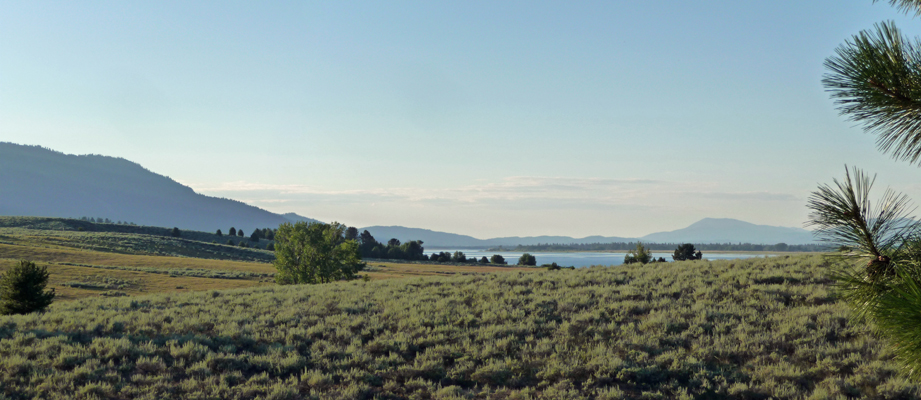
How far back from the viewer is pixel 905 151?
5.21 metres

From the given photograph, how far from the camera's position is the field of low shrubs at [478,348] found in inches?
420

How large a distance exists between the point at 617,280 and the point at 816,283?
271 inches

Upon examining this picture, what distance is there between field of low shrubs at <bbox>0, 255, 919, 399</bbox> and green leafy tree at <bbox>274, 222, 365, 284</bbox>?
1339 inches

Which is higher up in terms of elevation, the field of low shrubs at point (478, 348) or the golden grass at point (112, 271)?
the field of low shrubs at point (478, 348)

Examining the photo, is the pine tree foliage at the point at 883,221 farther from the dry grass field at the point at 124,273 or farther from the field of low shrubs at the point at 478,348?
the dry grass field at the point at 124,273

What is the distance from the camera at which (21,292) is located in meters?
22.6

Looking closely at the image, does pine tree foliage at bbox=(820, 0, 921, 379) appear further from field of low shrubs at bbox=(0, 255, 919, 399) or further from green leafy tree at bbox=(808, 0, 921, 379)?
field of low shrubs at bbox=(0, 255, 919, 399)

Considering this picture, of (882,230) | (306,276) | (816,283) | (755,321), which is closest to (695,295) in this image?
(755,321)

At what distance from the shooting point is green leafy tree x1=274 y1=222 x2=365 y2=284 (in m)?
53.1

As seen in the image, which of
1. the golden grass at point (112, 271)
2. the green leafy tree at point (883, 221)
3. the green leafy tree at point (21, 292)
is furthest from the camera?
the golden grass at point (112, 271)

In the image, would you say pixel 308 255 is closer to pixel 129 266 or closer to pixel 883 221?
pixel 129 266

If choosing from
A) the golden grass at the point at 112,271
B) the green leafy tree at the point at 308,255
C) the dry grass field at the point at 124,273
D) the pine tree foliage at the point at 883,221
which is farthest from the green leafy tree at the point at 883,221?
the green leafy tree at the point at 308,255

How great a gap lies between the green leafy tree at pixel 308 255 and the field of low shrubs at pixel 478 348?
1339 inches

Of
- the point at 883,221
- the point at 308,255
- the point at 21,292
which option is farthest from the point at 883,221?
the point at 308,255
